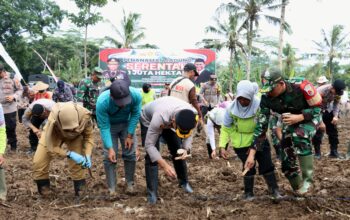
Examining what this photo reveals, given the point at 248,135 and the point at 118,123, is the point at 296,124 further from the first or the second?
the point at 118,123

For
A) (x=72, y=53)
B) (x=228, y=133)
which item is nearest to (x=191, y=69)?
(x=228, y=133)

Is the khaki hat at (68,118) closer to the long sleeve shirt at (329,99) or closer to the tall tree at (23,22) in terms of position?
the long sleeve shirt at (329,99)

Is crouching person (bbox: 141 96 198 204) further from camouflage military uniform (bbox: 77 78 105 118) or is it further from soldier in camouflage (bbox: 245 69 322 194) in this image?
camouflage military uniform (bbox: 77 78 105 118)

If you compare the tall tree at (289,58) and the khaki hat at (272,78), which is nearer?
the khaki hat at (272,78)

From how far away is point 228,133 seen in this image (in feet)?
14.6

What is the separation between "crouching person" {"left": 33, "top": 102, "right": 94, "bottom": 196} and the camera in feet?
13.5

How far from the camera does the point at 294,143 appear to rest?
4039mm

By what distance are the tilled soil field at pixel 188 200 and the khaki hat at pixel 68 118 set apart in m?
0.90

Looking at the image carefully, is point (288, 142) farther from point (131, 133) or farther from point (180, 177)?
point (131, 133)

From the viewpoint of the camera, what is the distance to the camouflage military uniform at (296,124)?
12.5ft

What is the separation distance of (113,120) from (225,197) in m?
1.60

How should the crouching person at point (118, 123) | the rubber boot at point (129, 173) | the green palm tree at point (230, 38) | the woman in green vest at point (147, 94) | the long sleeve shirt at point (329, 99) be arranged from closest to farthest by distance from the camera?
1. the crouching person at point (118, 123)
2. the rubber boot at point (129, 173)
3. the long sleeve shirt at point (329, 99)
4. the woman in green vest at point (147, 94)
5. the green palm tree at point (230, 38)

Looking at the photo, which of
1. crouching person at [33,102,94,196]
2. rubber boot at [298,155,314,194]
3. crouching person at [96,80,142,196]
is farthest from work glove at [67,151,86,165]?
rubber boot at [298,155,314,194]

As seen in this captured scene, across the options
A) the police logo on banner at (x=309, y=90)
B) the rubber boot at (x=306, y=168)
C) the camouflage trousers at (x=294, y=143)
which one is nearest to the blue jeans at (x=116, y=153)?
the camouflage trousers at (x=294, y=143)
